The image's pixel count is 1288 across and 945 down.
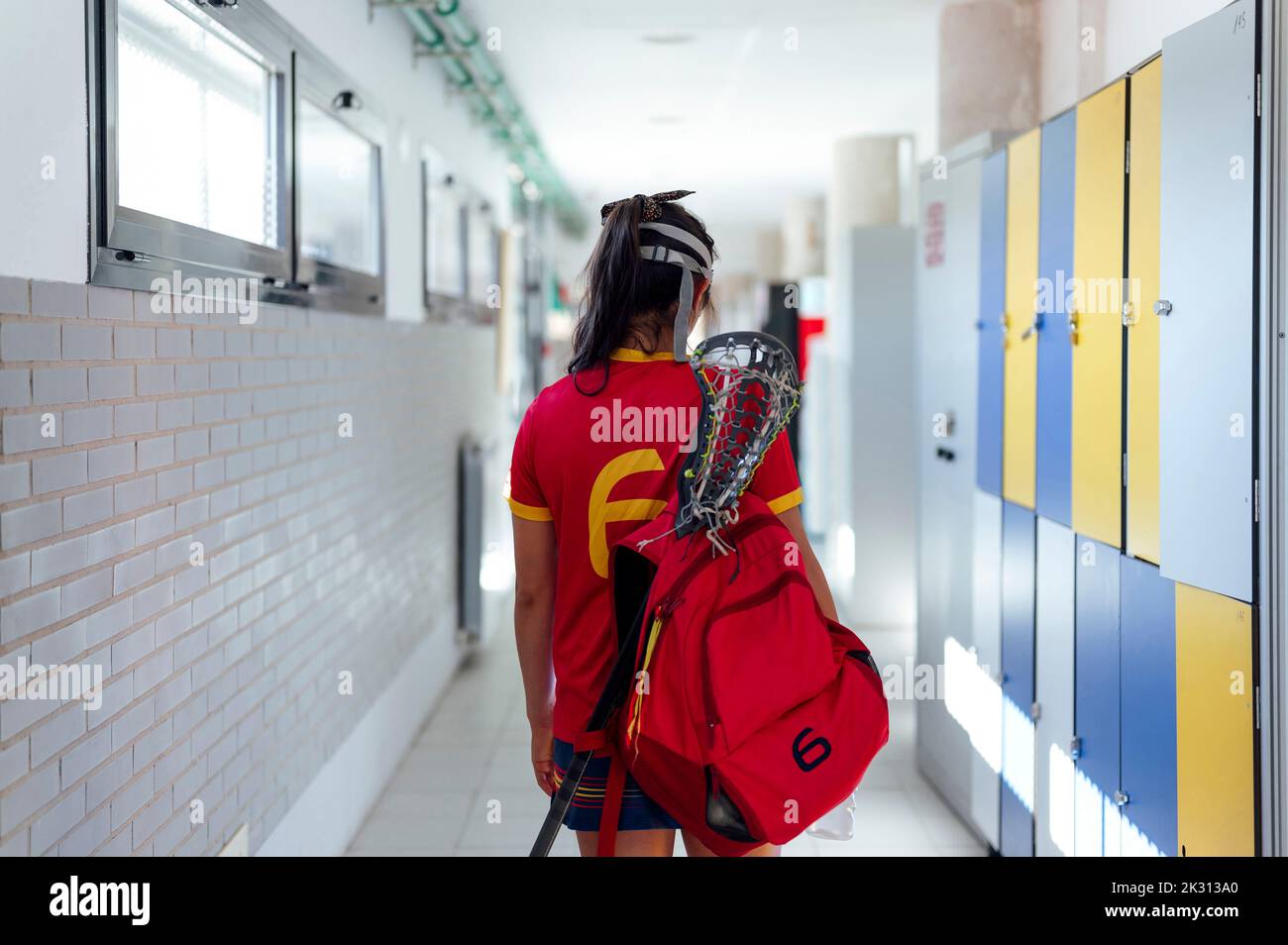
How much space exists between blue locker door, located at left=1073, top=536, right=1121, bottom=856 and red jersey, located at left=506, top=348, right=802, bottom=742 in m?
1.08

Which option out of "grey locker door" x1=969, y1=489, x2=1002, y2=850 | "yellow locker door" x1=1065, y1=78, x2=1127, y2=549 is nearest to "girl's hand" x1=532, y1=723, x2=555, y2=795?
"yellow locker door" x1=1065, y1=78, x2=1127, y2=549

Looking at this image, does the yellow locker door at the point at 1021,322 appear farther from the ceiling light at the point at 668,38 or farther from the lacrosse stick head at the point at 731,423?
the ceiling light at the point at 668,38

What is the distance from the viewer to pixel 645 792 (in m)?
1.63

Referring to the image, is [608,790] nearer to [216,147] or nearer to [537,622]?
[537,622]

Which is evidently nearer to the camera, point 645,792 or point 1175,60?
point 645,792

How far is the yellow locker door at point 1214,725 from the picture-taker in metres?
1.84

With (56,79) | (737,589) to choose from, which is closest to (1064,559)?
(737,589)

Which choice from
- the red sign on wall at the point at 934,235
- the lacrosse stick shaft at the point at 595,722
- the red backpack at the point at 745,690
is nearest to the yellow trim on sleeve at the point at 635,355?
the red backpack at the point at 745,690

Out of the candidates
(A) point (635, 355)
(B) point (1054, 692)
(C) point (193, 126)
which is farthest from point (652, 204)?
(B) point (1054, 692)

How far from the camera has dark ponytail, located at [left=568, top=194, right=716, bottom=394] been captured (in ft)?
5.47

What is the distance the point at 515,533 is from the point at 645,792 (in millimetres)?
449

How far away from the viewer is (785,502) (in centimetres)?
165

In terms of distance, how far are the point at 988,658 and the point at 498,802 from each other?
1631 mm
